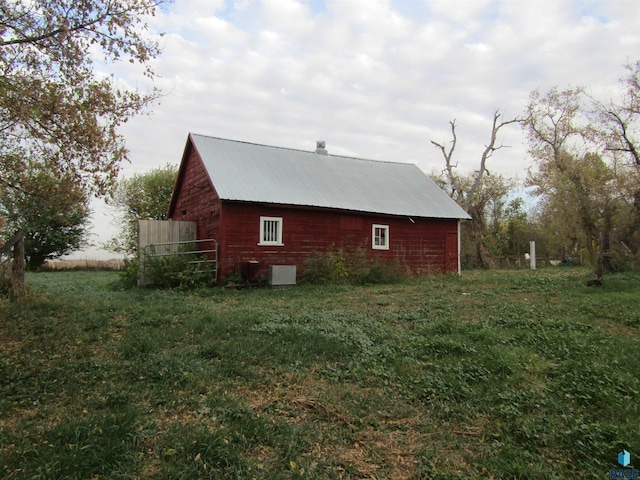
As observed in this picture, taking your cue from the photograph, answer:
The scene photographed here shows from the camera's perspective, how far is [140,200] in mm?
34219

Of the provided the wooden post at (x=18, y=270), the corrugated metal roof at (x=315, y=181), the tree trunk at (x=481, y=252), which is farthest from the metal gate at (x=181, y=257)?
the tree trunk at (x=481, y=252)

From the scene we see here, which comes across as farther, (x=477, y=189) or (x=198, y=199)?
(x=477, y=189)

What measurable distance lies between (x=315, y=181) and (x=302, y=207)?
2.65 meters

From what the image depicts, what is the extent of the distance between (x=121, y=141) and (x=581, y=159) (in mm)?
26626

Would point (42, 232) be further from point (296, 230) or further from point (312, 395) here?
point (312, 395)

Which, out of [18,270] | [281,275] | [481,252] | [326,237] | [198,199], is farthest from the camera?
[481,252]

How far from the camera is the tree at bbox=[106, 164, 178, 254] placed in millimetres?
33812

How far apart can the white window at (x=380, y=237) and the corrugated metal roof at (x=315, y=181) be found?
74 cm

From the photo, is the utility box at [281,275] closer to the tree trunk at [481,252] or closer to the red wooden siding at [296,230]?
the red wooden siding at [296,230]

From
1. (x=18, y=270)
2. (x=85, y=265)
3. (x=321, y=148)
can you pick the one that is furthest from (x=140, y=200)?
(x=18, y=270)

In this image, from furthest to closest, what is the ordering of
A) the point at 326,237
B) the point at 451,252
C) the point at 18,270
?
the point at 451,252
the point at 326,237
the point at 18,270

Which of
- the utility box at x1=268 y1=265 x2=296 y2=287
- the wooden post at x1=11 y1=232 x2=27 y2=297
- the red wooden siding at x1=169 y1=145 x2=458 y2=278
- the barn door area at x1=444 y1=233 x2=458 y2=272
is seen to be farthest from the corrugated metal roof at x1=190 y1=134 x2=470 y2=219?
the wooden post at x1=11 y1=232 x2=27 y2=297

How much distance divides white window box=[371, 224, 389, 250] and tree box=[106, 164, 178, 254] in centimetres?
2182

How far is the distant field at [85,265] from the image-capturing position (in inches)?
1202
